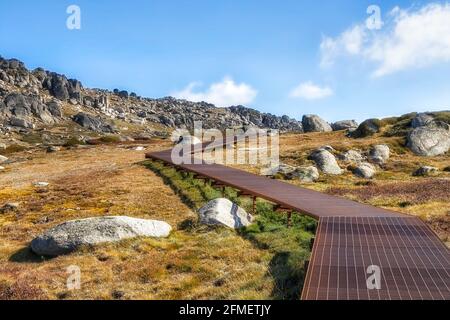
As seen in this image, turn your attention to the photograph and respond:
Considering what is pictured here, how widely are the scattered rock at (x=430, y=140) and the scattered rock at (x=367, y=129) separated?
1072cm

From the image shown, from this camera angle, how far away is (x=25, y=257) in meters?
18.3

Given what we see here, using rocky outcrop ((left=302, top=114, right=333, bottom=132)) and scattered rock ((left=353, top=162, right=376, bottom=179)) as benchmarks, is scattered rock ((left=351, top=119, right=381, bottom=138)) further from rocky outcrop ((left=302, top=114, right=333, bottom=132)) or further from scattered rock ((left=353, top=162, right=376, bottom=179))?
scattered rock ((left=353, top=162, right=376, bottom=179))

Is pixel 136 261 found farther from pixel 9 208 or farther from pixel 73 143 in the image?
pixel 73 143

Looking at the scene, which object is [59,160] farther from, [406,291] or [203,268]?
[406,291]

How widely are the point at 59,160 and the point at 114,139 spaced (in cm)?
2979

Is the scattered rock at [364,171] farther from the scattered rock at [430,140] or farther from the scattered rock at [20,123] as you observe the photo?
the scattered rock at [20,123]

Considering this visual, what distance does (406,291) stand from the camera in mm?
10367

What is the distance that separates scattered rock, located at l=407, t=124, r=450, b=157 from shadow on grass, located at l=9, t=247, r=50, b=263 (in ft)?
157

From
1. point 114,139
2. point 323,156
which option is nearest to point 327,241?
point 323,156

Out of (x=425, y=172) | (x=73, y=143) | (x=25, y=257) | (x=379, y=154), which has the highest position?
(x=73, y=143)

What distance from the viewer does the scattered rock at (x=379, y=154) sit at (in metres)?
48.5

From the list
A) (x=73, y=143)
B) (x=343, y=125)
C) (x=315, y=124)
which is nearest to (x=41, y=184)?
(x=73, y=143)

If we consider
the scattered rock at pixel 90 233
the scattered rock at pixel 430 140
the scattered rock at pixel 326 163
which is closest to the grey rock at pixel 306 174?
the scattered rock at pixel 326 163

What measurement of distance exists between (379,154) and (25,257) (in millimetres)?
41272
